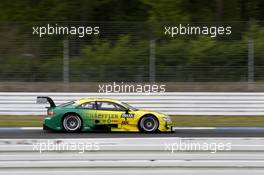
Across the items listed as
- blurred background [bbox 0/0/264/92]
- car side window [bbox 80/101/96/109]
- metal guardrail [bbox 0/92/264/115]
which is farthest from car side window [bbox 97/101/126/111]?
blurred background [bbox 0/0/264/92]

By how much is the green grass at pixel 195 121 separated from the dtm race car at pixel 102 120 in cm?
212

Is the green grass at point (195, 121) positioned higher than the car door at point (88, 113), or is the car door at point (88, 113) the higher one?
the car door at point (88, 113)

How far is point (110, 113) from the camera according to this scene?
1387 centimetres

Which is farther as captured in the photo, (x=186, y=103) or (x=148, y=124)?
(x=186, y=103)

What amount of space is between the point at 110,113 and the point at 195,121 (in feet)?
12.3

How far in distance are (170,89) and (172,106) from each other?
0.72 m

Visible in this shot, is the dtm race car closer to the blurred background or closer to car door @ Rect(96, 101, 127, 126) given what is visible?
car door @ Rect(96, 101, 127, 126)

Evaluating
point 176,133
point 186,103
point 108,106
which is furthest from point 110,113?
point 186,103

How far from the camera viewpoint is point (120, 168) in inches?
167

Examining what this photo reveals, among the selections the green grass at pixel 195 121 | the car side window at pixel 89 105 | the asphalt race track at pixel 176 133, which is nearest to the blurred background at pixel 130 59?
the green grass at pixel 195 121

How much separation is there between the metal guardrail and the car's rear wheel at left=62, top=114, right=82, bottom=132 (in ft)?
12.9

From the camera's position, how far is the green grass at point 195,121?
16000mm

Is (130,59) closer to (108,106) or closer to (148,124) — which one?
(108,106)

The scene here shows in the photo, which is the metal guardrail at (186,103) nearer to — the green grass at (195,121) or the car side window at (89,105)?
the green grass at (195,121)
